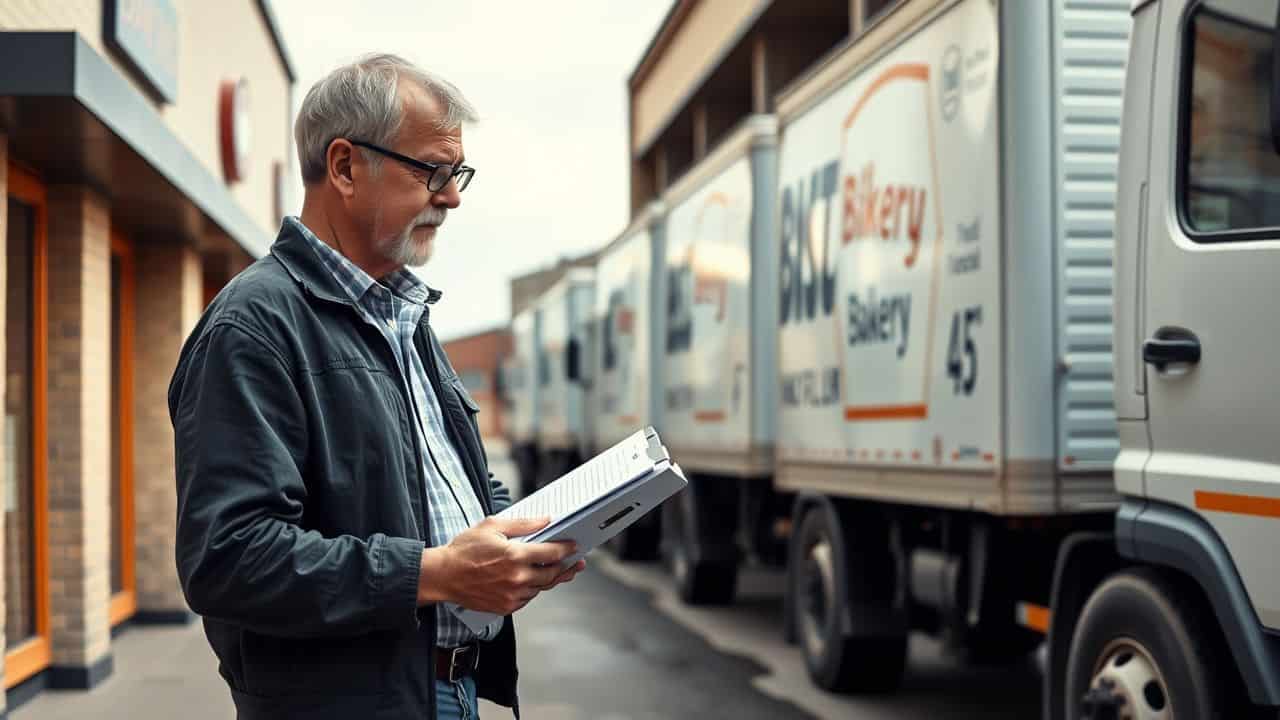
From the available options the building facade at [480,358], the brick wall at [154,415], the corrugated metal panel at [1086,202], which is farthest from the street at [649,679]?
the building facade at [480,358]

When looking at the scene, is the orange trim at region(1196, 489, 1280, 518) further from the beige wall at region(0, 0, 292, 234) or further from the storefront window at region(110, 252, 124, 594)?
the storefront window at region(110, 252, 124, 594)

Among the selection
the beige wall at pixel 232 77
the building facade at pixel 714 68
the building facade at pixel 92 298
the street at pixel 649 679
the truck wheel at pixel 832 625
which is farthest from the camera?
the building facade at pixel 714 68

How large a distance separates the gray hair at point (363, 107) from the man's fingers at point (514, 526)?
0.59 metres

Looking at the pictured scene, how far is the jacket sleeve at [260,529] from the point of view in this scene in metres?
2.05

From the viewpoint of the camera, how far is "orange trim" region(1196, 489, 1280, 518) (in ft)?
14.0

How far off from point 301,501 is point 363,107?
621 mm

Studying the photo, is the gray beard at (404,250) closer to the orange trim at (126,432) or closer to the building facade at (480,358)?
the orange trim at (126,432)

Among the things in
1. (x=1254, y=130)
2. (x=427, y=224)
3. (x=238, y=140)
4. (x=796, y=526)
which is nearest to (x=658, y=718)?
(x=796, y=526)

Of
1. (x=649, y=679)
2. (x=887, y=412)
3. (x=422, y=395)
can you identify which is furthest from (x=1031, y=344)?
(x=649, y=679)

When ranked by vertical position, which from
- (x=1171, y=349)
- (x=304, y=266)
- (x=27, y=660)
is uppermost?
(x=304, y=266)

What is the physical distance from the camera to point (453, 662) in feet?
7.97

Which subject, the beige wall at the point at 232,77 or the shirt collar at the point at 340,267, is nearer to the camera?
the shirt collar at the point at 340,267

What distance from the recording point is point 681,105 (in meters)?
28.5

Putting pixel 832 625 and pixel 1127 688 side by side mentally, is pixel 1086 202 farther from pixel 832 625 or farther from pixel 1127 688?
pixel 832 625
